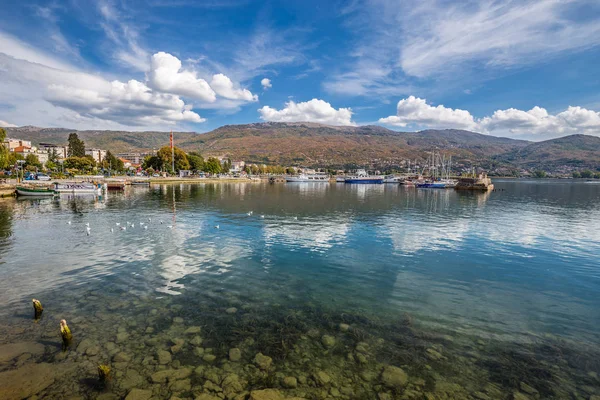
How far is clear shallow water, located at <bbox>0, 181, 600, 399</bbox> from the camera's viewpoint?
9.41 m

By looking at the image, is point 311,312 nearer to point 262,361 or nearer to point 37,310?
point 262,361

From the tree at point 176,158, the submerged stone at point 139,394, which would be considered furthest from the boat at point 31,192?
the tree at point 176,158

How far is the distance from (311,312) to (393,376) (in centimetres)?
493

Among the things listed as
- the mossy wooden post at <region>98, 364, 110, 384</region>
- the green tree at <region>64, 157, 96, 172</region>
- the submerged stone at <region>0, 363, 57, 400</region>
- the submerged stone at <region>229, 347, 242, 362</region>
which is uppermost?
the green tree at <region>64, 157, 96, 172</region>

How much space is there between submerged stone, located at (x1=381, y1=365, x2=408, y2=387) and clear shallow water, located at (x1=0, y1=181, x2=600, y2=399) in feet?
0.30

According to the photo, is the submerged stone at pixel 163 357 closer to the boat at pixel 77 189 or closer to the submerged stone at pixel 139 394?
the submerged stone at pixel 139 394

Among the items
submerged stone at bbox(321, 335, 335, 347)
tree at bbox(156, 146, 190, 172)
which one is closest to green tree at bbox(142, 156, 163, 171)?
tree at bbox(156, 146, 190, 172)

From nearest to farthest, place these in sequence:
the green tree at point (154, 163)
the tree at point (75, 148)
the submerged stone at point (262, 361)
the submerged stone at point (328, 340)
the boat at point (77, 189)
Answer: the submerged stone at point (262, 361)
the submerged stone at point (328, 340)
the boat at point (77, 189)
the tree at point (75, 148)
the green tree at point (154, 163)

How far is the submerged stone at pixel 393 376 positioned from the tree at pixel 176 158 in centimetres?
17318

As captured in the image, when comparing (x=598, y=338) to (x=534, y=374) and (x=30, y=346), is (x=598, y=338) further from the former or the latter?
(x=30, y=346)

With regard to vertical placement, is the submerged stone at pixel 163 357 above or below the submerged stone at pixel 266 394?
above

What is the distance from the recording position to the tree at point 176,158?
538 ft

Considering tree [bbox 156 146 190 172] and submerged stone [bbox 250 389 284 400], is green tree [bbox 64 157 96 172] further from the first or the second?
submerged stone [bbox 250 389 284 400]

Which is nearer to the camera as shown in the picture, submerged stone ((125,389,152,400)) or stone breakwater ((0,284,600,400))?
submerged stone ((125,389,152,400))
